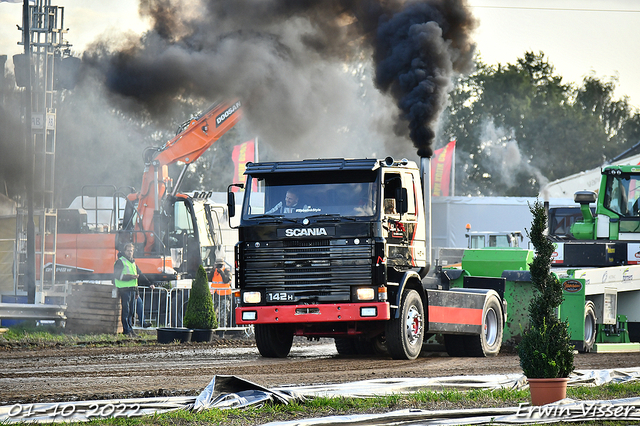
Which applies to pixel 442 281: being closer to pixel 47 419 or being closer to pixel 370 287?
pixel 370 287

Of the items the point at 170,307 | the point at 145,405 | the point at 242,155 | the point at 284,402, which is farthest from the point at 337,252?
A: the point at 242,155

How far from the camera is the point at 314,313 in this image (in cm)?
1273

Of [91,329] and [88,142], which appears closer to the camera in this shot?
[91,329]

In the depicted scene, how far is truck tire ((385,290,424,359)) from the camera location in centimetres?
1294

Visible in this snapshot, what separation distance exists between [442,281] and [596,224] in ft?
21.3

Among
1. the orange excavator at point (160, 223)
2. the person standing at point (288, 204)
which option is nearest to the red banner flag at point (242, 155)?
the orange excavator at point (160, 223)

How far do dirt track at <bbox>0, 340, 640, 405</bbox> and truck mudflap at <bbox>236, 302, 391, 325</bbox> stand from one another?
26.2 inches

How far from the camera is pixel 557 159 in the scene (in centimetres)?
6738

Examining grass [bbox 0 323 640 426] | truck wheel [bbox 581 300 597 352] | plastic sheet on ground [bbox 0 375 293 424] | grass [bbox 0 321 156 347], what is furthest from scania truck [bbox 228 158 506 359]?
grass [bbox 0 321 156 347]

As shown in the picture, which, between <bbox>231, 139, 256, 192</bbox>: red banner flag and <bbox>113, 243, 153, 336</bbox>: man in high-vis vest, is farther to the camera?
<bbox>231, 139, 256, 192</bbox>: red banner flag

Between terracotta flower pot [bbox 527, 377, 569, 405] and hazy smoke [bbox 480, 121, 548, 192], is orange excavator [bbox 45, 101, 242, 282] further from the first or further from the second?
hazy smoke [bbox 480, 121, 548, 192]

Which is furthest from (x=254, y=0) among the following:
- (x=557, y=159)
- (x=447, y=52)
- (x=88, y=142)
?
(x=557, y=159)

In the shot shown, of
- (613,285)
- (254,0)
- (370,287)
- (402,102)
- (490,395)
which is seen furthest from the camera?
(254,0)

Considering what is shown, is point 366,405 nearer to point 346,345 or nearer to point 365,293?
point 365,293
